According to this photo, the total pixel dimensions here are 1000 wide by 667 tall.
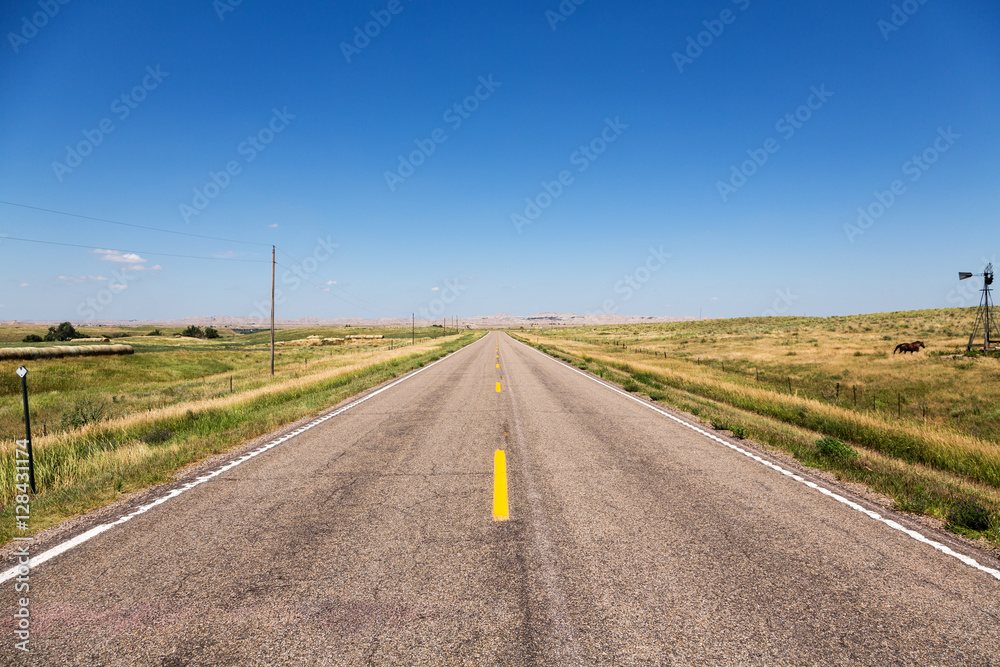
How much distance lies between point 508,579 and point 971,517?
5175 millimetres

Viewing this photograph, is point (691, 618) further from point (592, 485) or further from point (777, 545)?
point (592, 485)

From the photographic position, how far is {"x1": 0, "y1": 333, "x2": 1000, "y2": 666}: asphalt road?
276cm

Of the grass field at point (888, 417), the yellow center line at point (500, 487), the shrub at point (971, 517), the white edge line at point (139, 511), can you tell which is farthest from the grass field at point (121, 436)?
the grass field at point (888, 417)

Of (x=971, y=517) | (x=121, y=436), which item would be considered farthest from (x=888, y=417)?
(x=121, y=436)

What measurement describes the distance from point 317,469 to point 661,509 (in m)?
4.99

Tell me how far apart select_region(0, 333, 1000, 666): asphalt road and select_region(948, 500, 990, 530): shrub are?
54cm

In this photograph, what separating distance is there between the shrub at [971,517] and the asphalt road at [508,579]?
0.54 m

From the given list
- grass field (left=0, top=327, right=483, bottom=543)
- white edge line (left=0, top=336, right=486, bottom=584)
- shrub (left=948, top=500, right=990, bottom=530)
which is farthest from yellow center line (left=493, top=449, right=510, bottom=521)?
shrub (left=948, top=500, right=990, bottom=530)

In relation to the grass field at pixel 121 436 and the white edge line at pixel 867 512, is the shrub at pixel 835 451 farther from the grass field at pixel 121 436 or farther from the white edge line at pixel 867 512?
the grass field at pixel 121 436

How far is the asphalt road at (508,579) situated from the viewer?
9.07ft

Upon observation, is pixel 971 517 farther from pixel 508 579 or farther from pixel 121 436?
pixel 121 436

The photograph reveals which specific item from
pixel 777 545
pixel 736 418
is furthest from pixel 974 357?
pixel 777 545

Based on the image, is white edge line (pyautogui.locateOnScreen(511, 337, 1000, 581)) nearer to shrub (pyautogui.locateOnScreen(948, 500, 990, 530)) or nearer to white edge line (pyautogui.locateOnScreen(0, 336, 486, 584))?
shrub (pyautogui.locateOnScreen(948, 500, 990, 530))

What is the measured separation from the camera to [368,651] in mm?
2717
